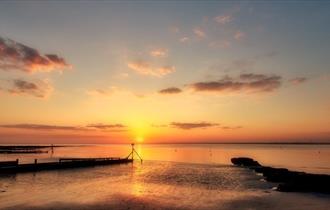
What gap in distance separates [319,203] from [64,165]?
53.5 metres

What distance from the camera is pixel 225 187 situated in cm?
4422

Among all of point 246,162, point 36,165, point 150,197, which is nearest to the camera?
point 150,197

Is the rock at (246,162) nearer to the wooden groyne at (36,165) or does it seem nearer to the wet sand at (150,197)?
the wooden groyne at (36,165)

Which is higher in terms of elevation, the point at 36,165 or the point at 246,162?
the point at 36,165

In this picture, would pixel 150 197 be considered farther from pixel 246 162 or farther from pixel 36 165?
pixel 246 162

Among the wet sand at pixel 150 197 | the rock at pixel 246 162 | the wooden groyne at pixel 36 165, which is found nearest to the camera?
the wet sand at pixel 150 197

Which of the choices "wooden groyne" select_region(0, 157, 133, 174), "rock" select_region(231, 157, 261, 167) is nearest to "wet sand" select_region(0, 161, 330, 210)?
"wooden groyne" select_region(0, 157, 133, 174)

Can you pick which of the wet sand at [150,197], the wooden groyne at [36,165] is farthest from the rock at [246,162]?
the wet sand at [150,197]

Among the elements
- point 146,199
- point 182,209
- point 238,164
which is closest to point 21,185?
point 146,199

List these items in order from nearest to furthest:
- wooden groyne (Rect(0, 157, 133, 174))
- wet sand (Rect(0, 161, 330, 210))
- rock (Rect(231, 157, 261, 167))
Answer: wet sand (Rect(0, 161, 330, 210)) < wooden groyne (Rect(0, 157, 133, 174)) < rock (Rect(231, 157, 261, 167))

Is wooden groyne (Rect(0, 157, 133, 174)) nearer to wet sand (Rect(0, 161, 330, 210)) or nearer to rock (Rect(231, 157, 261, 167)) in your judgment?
wet sand (Rect(0, 161, 330, 210))

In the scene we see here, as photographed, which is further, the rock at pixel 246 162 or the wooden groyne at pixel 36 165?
the rock at pixel 246 162

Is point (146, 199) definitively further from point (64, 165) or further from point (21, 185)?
point (64, 165)

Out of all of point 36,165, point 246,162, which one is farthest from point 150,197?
point 246,162
